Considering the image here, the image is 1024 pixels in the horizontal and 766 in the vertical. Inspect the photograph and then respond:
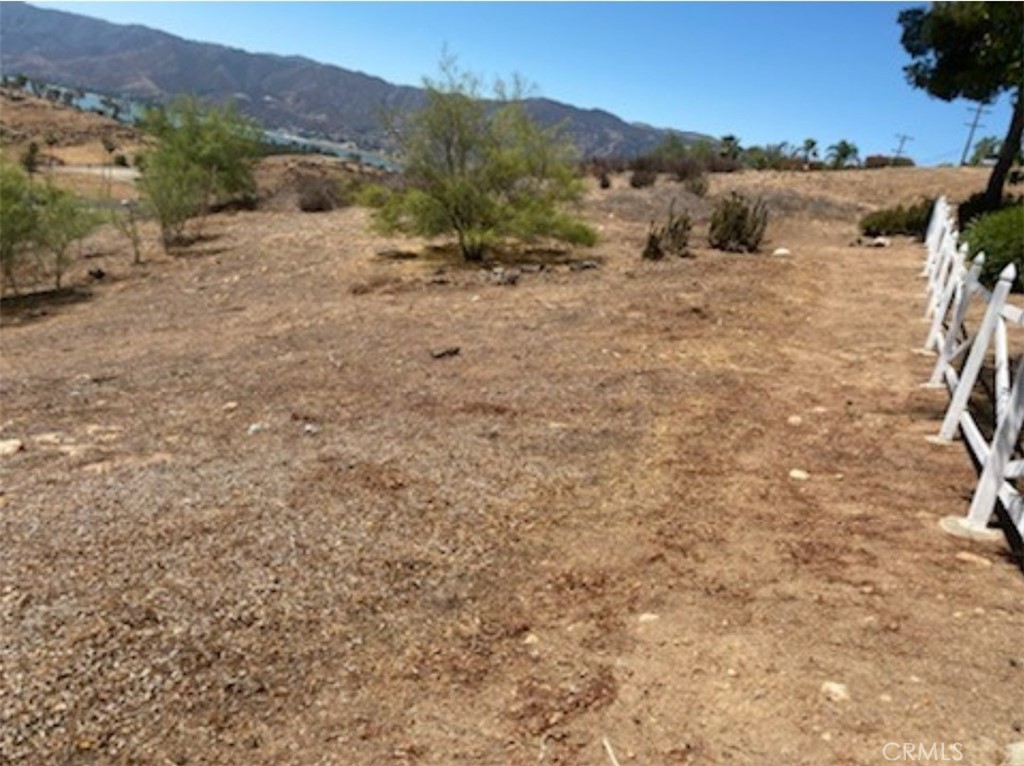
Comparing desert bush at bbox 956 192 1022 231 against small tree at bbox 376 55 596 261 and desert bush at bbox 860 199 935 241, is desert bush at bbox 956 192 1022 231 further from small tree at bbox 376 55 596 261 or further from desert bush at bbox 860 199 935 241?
small tree at bbox 376 55 596 261

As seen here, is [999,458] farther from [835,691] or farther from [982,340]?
[835,691]

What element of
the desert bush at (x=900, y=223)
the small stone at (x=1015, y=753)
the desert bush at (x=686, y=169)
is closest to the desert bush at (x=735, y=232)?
the desert bush at (x=900, y=223)

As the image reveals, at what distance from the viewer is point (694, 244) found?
15422mm

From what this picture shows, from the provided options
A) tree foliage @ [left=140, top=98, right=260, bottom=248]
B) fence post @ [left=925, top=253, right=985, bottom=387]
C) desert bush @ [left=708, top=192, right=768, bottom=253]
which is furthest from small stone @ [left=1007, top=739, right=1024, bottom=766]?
tree foliage @ [left=140, top=98, right=260, bottom=248]

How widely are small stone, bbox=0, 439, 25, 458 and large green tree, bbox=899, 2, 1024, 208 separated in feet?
57.6

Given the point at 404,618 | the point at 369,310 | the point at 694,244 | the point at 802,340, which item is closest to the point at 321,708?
the point at 404,618

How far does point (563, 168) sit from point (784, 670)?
39.8 ft

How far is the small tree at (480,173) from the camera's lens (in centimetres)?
1360

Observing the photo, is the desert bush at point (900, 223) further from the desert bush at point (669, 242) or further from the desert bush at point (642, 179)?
the desert bush at point (642, 179)

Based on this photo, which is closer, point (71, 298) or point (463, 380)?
point (463, 380)

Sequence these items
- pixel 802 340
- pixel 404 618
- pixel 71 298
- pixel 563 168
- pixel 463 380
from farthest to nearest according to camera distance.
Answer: pixel 563 168 < pixel 71 298 < pixel 802 340 < pixel 463 380 < pixel 404 618

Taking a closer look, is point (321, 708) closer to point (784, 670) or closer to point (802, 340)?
point (784, 670)

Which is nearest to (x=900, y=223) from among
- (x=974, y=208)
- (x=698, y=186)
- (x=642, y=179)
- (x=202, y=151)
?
(x=974, y=208)

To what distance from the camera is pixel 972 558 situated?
13.4 feet
